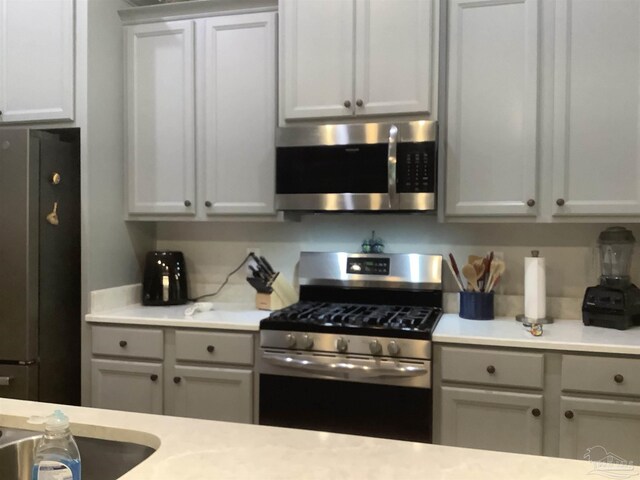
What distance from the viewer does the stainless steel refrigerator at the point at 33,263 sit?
262cm

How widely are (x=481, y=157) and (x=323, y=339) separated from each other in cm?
109

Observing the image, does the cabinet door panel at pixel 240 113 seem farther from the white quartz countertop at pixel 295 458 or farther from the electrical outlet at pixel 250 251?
the white quartz countertop at pixel 295 458

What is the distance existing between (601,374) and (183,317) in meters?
1.83

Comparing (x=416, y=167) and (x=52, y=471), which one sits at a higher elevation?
(x=416, y=167)

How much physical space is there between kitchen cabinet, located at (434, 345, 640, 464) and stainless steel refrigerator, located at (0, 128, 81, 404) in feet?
6.03

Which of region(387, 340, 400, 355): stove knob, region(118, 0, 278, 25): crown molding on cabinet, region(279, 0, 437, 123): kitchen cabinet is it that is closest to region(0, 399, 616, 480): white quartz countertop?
region(387, 340, 400, 355): stove knob

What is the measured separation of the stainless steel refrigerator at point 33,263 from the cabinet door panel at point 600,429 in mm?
2323

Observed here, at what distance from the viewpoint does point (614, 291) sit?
2.42 meters

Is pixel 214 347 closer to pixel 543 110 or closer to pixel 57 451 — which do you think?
pixel 57 451

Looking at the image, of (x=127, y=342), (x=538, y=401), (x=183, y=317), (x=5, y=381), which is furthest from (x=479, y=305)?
(x=5, y=381)

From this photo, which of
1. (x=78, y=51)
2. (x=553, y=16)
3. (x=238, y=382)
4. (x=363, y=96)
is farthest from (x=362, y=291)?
(x=78, y=51)

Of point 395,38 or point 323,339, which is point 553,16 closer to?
point 395,38

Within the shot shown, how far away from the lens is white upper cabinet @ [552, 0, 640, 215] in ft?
7.82

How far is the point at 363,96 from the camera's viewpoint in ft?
8.79
